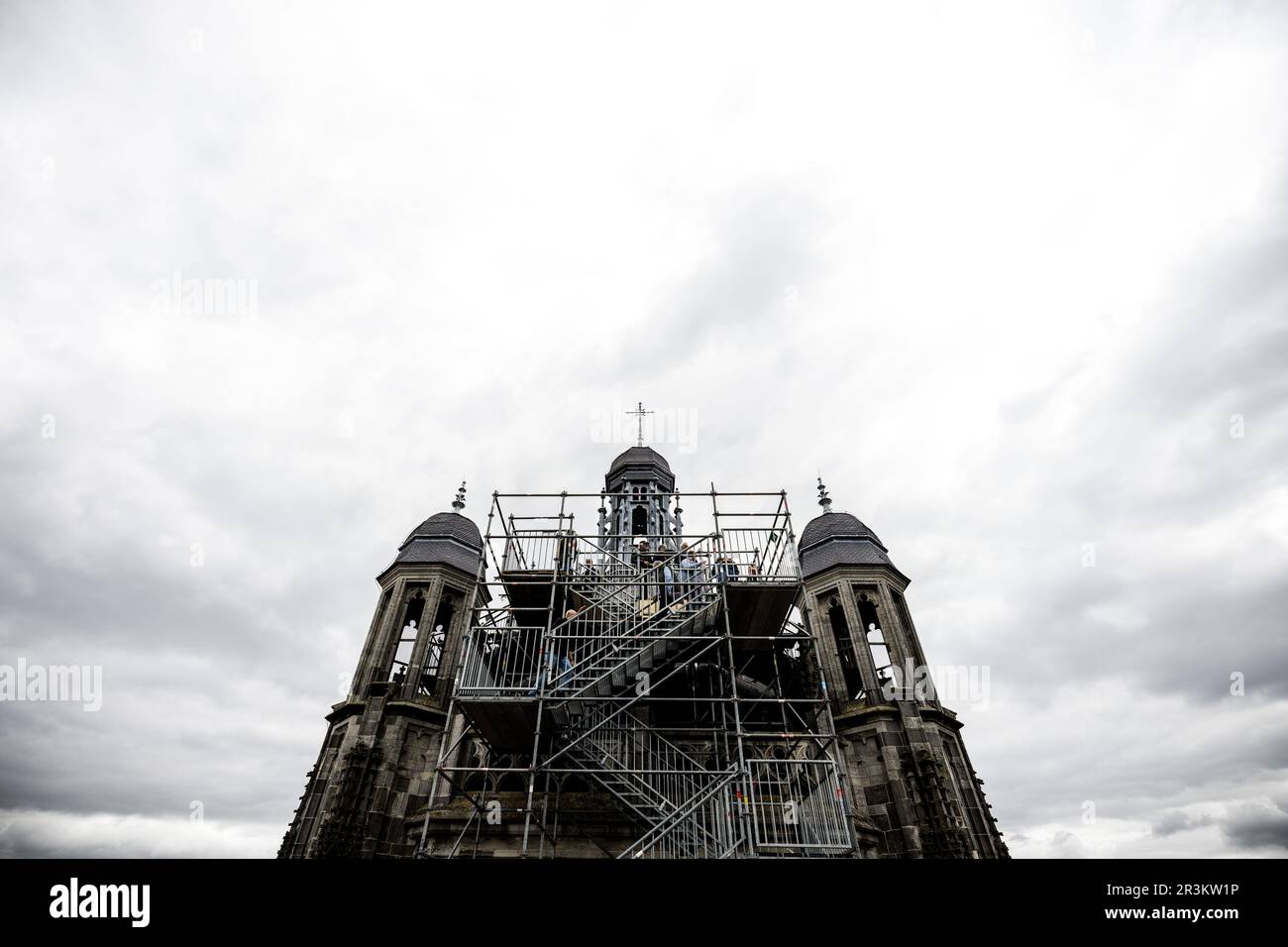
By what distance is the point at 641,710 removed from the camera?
16297 mm

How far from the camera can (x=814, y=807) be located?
42.8 feet

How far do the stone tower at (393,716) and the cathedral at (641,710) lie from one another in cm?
7

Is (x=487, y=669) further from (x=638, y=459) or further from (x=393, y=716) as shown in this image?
(x=638, y=459)

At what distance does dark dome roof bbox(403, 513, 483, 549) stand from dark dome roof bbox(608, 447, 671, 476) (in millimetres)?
8315

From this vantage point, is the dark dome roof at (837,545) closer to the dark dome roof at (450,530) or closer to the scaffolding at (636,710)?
the scaffolding at (636,710)

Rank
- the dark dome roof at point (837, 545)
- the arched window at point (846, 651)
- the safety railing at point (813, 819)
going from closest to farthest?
the safety railing at point (813, 819), the arched window at point (846, 651), the dark dome roof at point (837, 545)

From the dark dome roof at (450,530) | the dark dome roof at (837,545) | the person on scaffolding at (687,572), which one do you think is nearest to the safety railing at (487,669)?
the person on scaffolding at (687,572)

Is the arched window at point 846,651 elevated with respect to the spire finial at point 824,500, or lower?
lower

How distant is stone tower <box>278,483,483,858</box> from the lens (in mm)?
19609

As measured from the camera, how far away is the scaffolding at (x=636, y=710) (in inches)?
493

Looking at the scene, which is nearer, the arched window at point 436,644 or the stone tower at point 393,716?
the stone tower at point 393,716

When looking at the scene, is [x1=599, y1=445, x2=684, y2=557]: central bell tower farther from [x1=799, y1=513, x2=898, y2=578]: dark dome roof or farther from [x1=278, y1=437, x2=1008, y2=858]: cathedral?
[x1=799, y1=513, x2=898, y2=578]: dark dome roof
